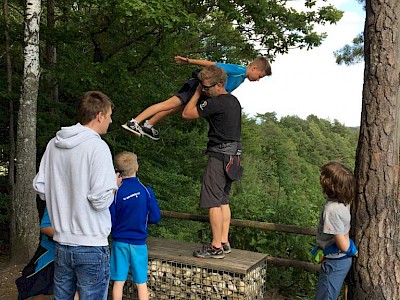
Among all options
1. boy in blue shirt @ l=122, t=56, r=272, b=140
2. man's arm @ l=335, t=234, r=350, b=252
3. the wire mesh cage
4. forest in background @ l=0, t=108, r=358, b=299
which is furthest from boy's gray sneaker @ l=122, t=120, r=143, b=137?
forest in background @ l=0, t=108, r=358, b=299

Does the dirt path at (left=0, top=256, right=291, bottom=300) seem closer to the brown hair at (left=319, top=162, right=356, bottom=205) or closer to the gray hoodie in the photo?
the brown hair at (left=319, top=162, right=356, bottom=205)

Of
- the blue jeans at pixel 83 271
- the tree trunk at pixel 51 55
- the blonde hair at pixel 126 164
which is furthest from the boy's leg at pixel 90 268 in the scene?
the tree trunk at pixel 51 55

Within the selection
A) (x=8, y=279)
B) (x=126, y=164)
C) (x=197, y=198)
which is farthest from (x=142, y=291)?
(x=197, y=198)

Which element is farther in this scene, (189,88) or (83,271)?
(189,88)

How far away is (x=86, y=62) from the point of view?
7398 millimetres

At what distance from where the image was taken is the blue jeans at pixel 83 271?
8.32ft

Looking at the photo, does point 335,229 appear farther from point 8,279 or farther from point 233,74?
point 8,279

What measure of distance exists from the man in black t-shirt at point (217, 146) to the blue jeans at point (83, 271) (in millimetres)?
1367

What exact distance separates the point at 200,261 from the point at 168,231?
19.6 feet

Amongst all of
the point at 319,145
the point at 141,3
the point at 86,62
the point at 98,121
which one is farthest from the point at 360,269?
the point at 319,145

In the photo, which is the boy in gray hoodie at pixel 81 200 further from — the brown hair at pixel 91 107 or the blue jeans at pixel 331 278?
the blue jeans at pixel 331 278

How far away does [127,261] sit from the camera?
353cm

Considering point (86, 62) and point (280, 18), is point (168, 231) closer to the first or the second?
point (86, 62)

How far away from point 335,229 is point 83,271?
1663 millimetres
